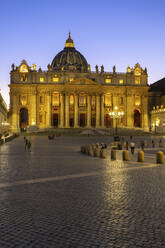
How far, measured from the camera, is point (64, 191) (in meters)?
10.3

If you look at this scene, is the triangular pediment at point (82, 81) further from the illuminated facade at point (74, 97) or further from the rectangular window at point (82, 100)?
the rectangular window at point (82, 100)

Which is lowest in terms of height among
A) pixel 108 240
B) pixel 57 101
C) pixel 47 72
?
pixel 108 240

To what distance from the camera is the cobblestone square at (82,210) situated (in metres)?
5.91

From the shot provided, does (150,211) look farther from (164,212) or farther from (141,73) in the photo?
→ (141,73)

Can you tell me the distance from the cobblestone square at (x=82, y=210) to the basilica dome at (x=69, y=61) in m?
90.2

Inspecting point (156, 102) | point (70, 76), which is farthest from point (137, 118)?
point (70, 76)

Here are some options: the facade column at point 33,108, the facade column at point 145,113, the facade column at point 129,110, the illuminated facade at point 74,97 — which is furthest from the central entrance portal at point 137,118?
the facade column at point 33,108

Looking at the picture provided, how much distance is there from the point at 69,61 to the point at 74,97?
63.3 feet

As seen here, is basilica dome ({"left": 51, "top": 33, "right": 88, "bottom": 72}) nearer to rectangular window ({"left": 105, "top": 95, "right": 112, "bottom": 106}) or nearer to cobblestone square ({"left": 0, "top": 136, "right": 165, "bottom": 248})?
rectangular window ({"left": 105, "top": 95, "right": 112, "bottom": 106})

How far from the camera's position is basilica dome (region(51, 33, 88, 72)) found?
10288cm

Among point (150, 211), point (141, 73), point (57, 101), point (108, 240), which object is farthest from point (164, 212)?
point (141, 73)

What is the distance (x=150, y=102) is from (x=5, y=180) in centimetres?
9110

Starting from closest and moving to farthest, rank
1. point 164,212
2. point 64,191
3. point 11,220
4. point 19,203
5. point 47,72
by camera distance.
Answer: 1. point 11,220
2. point 164,212
3. point 19,203
4. point 64,191
5. point 47,72

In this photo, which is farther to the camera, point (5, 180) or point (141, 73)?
point (141, 73)
